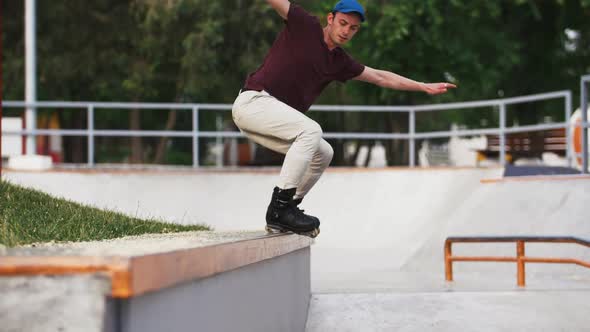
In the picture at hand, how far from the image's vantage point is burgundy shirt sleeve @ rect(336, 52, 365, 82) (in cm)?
637

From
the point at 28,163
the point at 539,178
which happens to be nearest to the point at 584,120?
the point at 539,178

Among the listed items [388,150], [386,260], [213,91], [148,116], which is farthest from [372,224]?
[148,116]

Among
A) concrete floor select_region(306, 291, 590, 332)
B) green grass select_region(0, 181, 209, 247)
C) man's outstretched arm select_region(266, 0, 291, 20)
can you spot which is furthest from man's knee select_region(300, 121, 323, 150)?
concrete floor select_region(306, 291, 590, 332)

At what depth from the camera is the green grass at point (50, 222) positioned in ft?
15.0

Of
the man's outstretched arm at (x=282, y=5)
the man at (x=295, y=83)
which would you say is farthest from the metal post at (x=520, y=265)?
the man's outstretched arm at (x=282, y=5)

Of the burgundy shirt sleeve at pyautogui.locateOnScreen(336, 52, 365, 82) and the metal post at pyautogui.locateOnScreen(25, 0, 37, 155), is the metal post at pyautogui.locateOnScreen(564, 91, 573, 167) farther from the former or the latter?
the metal post at pyautogui.locateOnScreen(25, 0, 37, 155)

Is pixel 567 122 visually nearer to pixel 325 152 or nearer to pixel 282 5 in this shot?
pixel 325 152

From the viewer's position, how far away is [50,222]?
17.5ft

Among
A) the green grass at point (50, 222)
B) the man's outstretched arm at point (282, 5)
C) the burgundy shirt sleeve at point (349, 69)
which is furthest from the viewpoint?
the burgundy shirt sleeve at point (349, 69)

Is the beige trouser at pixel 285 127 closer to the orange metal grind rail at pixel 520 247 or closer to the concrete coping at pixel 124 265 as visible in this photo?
the concrete coping at pixel 124 265

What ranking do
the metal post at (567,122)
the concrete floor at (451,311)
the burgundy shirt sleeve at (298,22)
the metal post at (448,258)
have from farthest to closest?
the metal post at (567,122), the metal post at (448,258), the concrete floor at (451,311), the burgundy shirt sleeve at (298,22)

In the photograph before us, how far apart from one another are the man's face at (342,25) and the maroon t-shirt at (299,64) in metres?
0.09

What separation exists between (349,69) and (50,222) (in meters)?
2.41

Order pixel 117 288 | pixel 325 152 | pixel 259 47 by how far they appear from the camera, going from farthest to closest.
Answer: pixel 259 47 < pixel 325 152 < pixel 117 288
